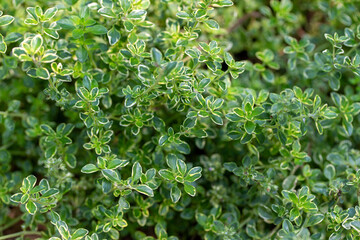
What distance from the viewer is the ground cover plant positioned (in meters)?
1.71

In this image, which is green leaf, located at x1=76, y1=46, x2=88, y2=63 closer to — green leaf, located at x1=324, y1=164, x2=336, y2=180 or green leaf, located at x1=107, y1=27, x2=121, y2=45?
green leaf, located at x1=107, y1=27, x2=121, y2=45

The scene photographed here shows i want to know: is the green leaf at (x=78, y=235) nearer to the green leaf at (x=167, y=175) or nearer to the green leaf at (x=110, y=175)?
the green leaf at (x=110, y=175)

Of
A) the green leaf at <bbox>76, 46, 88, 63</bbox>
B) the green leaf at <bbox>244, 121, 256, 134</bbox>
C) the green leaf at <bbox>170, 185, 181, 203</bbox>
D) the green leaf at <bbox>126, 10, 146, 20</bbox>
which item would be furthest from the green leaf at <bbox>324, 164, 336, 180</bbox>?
the green leaf at <bbox>76, 46, 88, 63</bbox>

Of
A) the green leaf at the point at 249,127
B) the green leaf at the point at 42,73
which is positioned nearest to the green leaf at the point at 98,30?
the green leaf at the point at 42,73

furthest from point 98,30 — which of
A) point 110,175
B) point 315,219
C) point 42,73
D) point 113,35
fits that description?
point 315,219

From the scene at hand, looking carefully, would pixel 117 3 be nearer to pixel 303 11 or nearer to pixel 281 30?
pixel 281 30

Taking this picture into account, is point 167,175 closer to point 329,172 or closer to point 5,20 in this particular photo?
point 329,172

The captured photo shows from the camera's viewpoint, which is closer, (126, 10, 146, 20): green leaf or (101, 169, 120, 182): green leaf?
(101, 169, 120, 182): green leaf

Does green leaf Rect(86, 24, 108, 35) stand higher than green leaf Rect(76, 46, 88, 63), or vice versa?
green leaf Rect(86, 24, 108, 35)

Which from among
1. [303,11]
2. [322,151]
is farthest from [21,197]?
[303,11]

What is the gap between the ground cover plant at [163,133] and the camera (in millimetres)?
1713

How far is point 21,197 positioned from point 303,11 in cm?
224

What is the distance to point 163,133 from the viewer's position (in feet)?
5.98

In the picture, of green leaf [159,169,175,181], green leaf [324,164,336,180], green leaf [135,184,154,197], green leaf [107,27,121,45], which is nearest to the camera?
green leaf [135,184,154,197]
